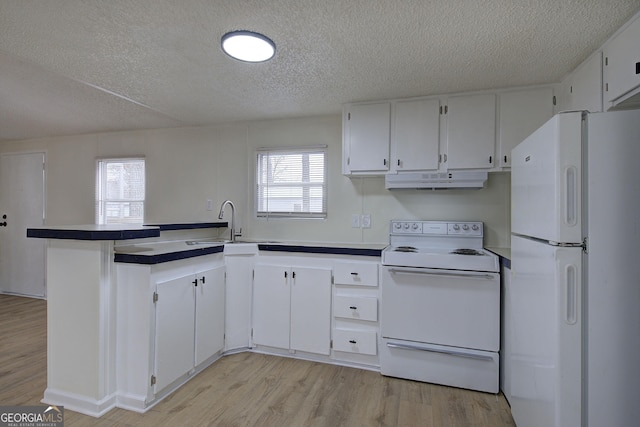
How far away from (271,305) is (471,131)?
217cm

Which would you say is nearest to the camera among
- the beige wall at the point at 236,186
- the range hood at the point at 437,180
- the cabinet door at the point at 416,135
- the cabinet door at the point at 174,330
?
the cabinet door at the point at 174,330

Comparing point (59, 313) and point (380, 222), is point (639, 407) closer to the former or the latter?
point (380, 222)

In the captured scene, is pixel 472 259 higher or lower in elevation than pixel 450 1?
lower

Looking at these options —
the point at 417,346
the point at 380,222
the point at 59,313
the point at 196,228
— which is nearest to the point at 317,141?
the point at 380,222

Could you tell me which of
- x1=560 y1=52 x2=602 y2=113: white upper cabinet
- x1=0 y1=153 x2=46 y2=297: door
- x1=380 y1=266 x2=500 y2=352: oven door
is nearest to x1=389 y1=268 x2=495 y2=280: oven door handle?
x1=380 y1=266 x2=500 y2=352: oven door

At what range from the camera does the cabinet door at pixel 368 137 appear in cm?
271

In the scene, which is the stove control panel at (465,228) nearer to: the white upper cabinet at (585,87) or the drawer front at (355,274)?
the drawer front at (355,274)

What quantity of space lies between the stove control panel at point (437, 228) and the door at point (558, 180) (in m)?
1.28

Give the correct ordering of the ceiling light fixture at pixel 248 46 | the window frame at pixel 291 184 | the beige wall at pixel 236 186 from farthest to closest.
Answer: the window frame at pixel 291 184, the beige wall at pixel 236 186, the ceiling light fixture at pixel 248 46

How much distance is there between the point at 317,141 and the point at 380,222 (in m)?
1.02

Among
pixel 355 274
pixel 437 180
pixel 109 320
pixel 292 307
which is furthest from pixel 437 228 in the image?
pixel 109 320

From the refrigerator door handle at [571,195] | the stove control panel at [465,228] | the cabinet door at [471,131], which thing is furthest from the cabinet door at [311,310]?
the refrigerator door handle at [571,195]

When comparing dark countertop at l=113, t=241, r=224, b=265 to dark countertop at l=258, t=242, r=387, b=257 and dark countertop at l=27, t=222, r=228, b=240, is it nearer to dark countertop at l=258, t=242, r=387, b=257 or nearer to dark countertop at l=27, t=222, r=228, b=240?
dark countertop at l=27, t=222, r=228, b=240

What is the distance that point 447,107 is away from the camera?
2.57m
